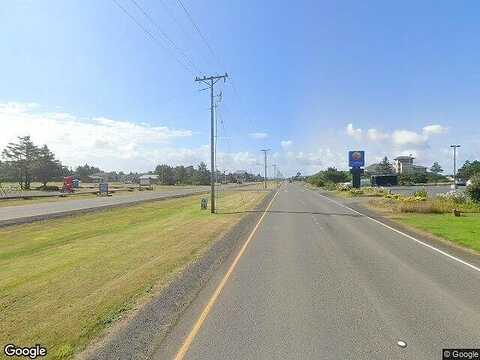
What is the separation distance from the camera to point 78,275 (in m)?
11.5

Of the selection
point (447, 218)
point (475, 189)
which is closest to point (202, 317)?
point (447, 218)

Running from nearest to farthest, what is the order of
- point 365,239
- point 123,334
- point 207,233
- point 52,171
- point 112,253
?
point 123,334 → point 112,253 → point 365,239 → point 207,233 → point 52,171

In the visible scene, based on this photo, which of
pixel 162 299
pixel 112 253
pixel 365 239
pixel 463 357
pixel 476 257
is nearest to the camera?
pixel 463 357

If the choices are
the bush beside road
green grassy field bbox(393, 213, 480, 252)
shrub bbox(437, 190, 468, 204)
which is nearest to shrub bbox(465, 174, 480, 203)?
the bush beside road

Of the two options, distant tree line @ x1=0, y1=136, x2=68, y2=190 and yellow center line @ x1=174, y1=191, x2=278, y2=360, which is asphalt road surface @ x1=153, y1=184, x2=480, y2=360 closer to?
yellow center line @ x1=174, y1=191, x2=278, y2=360

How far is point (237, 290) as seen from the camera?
374 inches

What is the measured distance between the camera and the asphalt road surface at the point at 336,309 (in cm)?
609

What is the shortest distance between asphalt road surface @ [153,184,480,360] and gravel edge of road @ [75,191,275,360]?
0.25m

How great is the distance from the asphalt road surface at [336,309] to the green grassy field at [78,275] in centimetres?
166

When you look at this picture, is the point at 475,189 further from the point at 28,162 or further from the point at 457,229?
the point at 28,162

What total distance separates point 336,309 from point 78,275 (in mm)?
7248

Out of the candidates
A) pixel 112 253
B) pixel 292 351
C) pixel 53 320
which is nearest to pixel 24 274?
pixel 112 253

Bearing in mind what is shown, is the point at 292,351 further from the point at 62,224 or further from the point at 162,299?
the point at 62,224

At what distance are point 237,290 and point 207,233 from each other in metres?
12.0
